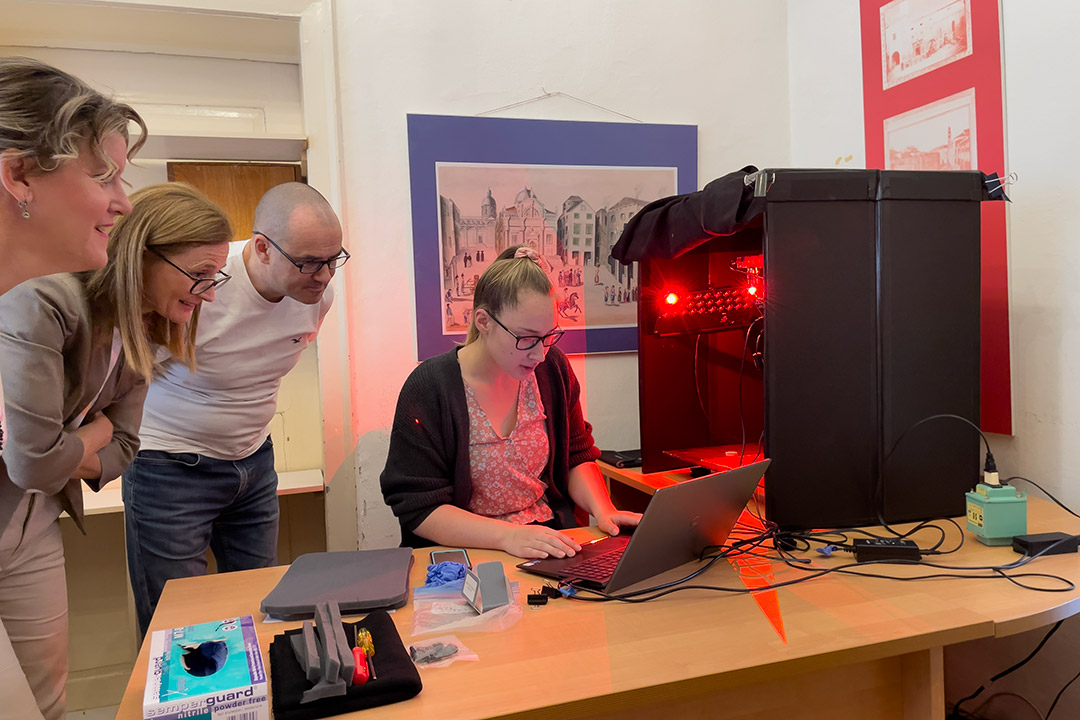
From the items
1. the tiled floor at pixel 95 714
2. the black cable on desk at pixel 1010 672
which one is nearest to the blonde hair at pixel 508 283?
the black cable on desk at pixel 1010 672

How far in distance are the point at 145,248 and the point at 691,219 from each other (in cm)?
117

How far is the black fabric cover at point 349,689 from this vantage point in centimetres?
88

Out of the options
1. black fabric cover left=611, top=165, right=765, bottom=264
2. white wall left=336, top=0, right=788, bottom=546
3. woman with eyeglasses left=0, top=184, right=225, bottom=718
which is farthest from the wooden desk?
white wall left=336, top=0, right=788, bottom=546

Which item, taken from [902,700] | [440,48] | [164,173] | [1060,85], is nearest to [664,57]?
[440,48]

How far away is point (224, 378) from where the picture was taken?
5.56 ft

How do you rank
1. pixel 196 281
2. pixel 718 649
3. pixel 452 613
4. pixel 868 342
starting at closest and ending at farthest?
1. pixel 718 649
2. pixel 452 613
3. pixel 196 281
4. pixel 868 342

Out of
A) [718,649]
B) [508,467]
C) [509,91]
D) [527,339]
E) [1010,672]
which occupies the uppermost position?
[509,91]

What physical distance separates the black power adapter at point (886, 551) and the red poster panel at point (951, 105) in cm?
70

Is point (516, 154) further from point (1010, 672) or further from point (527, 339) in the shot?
point (1010, 672)

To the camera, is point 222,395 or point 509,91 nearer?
point 222,395

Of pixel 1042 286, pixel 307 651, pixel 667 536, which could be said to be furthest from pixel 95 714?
pixel 1042 286

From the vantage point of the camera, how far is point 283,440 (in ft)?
8.59

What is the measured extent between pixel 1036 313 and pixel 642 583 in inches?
48.4

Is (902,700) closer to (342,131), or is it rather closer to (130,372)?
(130,372)
